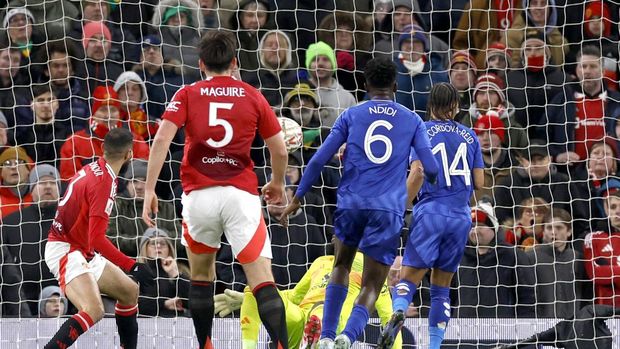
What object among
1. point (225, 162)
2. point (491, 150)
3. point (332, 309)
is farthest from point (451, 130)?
point (491, 150)

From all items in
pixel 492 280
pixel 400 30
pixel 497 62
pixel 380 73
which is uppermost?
pixel 380 73

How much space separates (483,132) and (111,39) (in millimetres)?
3704

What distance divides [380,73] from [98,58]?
4.97 meters

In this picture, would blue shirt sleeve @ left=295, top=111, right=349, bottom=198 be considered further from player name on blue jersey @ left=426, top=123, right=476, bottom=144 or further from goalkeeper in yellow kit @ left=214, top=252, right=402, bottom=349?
goalkeeper in yellow kit @ left=214, top=252, right=402, bottom=349

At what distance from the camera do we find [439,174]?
1037 centimetres

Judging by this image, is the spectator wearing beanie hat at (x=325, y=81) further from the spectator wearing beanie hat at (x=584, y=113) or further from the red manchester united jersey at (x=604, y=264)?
the red manchester united jersey at (x=604, y=264)

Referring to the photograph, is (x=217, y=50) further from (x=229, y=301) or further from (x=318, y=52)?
(x=318, y=52)

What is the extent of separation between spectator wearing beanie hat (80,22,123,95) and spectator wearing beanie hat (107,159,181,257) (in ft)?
3.79

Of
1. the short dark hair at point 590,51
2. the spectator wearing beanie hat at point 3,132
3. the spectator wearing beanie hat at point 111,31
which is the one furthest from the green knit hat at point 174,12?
the short dark hair at point 590,51

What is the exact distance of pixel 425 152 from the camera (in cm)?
955

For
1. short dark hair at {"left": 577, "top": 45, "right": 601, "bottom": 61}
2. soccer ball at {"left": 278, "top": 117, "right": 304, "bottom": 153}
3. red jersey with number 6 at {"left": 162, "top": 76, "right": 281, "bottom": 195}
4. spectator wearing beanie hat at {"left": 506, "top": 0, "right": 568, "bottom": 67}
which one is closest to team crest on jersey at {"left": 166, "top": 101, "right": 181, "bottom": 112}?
red jersey with number 6 at {"left": 162, "top": 76, "right": 281, "bottom": 195}

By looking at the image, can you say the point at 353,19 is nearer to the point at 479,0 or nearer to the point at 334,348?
the point at 479,0

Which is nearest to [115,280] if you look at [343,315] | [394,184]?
[343,315]

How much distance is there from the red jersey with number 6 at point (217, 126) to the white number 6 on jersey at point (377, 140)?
80 cm
